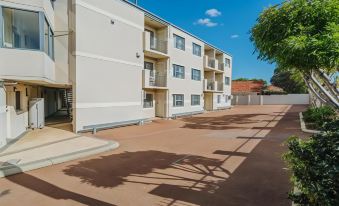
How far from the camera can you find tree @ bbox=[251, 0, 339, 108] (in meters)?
4.56

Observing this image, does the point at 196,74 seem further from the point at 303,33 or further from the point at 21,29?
the point at 303,33

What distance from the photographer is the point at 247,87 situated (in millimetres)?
58281

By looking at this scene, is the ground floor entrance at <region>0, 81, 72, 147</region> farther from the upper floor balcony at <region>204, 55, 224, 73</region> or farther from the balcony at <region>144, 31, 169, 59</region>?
the upper floor balcony at <region>204, 55, 224, 73</region>

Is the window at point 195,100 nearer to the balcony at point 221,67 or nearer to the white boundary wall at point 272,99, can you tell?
the balcony at point 221,67

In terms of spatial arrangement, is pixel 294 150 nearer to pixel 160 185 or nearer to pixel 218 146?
pixel 160 185

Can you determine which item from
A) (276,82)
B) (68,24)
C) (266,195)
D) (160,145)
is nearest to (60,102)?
(68,24)

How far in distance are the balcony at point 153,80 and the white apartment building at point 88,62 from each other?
9cm

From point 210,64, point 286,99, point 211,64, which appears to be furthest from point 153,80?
point 286,99

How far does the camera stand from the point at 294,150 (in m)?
4.12

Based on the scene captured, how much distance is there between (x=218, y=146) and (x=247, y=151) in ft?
5.17

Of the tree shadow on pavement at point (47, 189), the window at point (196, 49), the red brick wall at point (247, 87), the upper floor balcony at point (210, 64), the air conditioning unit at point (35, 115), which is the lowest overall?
the tree shadow on pavement at point (47, 189)

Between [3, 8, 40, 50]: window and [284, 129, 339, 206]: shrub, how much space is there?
11424mm

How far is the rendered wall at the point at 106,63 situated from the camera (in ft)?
47.2

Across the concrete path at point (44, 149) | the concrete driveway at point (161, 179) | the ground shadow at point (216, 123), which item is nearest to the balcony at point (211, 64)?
the ground shadow at point (216, 123)
